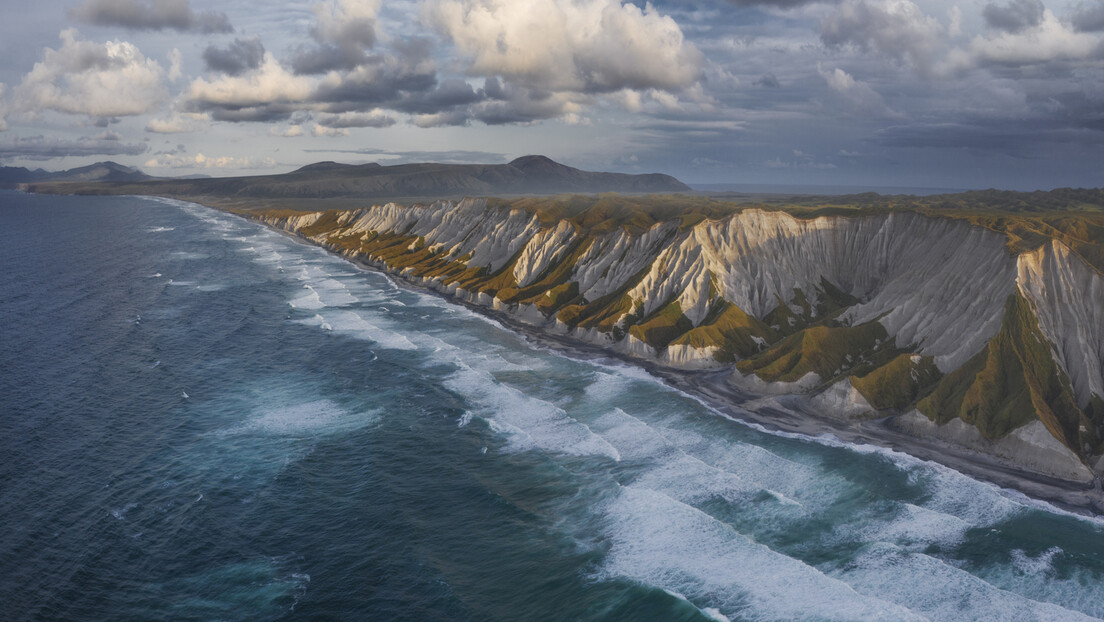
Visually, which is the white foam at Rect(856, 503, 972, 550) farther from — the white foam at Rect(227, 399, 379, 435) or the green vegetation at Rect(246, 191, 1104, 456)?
the white foam at Rect(227, 399, 379, 435)

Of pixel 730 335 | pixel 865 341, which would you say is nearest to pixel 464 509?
pixel 730 335

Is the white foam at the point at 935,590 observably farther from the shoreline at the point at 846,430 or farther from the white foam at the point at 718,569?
the shoreline at the point at 846,430

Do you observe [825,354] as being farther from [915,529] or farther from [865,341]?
[915,529]

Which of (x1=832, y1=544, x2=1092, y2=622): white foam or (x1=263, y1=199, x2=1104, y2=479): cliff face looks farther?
(x1=263, y1=199, x2=1104, y2=479): cliff face

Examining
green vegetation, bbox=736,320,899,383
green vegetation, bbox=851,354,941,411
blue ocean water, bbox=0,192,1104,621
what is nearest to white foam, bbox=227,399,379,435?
blue ocean water, bbox=0,192,1104,621

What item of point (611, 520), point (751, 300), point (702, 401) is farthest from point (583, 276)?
point (611, 520)
